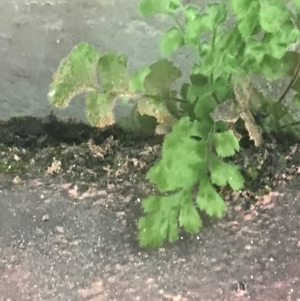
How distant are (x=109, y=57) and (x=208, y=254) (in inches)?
10.7

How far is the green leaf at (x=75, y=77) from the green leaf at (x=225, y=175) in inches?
7.2

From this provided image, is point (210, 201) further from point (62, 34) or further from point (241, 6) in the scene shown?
point (62, 34)

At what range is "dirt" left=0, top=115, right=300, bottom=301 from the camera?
593 mm

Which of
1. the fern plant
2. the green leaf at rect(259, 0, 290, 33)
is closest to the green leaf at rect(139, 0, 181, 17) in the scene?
the fern plant

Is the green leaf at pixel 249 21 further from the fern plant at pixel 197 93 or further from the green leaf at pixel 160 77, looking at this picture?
the green leaf at pixel 160 77

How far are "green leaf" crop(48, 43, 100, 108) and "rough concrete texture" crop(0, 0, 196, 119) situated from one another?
1.13 ft

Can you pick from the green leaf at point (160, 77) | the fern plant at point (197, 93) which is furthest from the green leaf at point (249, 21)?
the green leaf at point (160, 77)

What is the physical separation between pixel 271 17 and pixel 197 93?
0.13 meters

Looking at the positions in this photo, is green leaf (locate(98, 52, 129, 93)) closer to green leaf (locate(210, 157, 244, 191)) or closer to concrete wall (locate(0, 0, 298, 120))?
green leaf (locate(210, 157, 244, 191))

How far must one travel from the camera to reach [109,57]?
0.66m

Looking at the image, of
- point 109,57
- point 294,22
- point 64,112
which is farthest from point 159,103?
point 64,112

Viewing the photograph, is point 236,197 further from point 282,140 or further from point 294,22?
point 294,22

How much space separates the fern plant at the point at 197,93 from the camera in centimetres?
59

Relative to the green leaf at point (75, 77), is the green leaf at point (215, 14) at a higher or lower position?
higher
